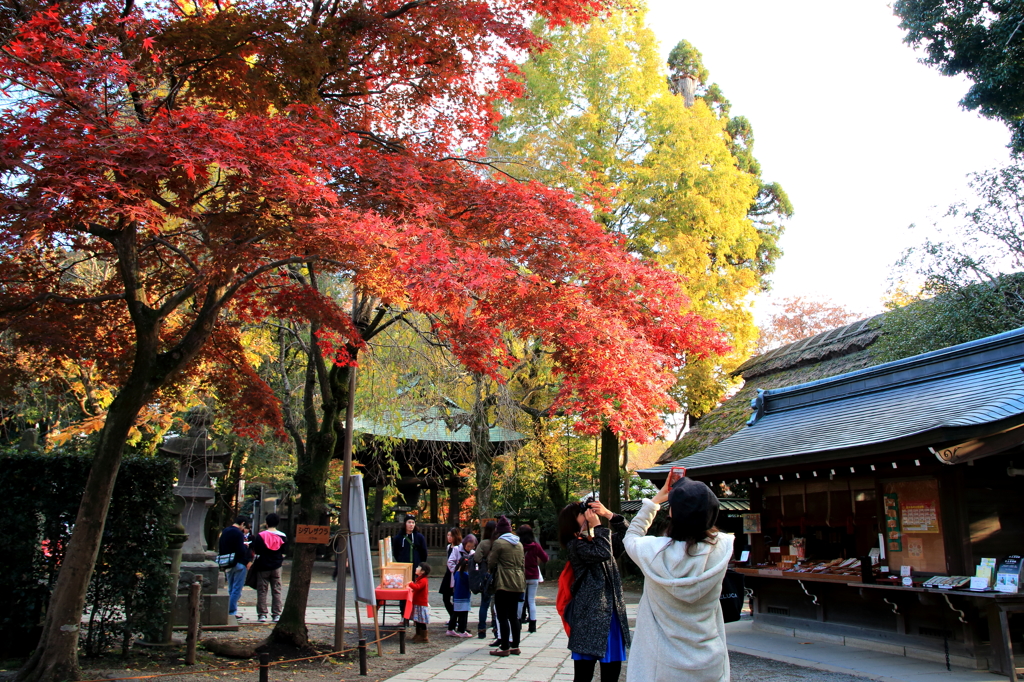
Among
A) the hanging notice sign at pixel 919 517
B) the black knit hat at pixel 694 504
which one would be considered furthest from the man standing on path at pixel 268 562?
the black knit hat at pixel 694 504

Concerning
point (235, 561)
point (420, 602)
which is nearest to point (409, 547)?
point (420, 602)

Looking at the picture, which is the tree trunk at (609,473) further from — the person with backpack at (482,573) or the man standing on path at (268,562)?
the man standing on path at (268,562)

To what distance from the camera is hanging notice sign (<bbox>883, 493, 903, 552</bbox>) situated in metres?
8.63

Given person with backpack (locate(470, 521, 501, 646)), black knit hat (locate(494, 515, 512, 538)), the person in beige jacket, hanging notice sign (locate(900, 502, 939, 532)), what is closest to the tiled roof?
hanging notice sign (locate(900, 502, 939, 532))

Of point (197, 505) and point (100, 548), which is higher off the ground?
point (197, 505)

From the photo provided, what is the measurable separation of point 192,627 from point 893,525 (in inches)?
322

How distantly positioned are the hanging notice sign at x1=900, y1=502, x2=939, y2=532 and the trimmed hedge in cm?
862

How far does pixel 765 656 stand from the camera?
29.3ft

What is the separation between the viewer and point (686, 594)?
9.71 feet

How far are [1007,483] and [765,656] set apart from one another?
137 inches

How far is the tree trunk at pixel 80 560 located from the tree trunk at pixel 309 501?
2.31m

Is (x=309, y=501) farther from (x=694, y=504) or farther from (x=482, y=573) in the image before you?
(x=694, y=504)

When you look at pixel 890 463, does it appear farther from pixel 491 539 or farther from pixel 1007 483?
pixel 491 539

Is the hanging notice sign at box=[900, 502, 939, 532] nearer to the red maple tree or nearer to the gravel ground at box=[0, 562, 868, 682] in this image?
the gravel ground at box=[0, 562, 868, 682]
